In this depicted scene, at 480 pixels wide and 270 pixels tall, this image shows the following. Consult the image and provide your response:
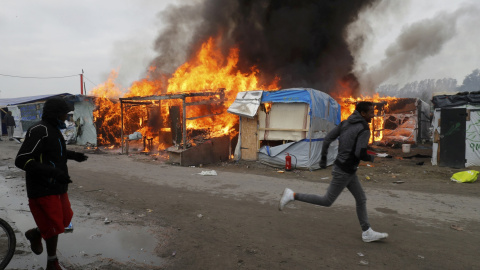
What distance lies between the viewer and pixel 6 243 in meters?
3.37

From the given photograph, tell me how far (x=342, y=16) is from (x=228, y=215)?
19.6 meters

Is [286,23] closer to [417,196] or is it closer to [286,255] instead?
[417,196]

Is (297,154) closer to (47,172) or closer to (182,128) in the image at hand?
(182,128)

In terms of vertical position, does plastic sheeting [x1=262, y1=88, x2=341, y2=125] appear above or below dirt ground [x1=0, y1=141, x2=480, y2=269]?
above

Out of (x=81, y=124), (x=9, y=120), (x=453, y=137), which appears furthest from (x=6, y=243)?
(x=9, y=120)

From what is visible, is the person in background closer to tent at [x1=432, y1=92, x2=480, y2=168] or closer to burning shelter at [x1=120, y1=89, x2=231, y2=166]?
burning shelter at [x1=120, y1=89, x2=231, y2=166]

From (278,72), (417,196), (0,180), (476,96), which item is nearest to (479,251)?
(417,196)

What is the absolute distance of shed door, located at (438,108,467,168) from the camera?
33.1 ft

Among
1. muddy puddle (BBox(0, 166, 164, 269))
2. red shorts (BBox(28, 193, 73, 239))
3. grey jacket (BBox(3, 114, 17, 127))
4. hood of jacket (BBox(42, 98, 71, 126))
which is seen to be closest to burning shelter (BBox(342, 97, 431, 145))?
muddy puddle (BBox(0, 166, 164, 269))

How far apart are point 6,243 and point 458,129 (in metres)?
12.3

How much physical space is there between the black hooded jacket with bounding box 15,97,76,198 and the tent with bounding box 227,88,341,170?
8.49 metres

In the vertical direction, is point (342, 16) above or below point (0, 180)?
above

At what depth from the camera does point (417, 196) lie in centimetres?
663

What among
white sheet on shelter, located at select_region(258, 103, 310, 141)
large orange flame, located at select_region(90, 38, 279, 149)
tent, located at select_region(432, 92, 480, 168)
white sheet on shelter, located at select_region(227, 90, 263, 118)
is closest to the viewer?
tent, located at select_region(432, 92, 480, 168)
